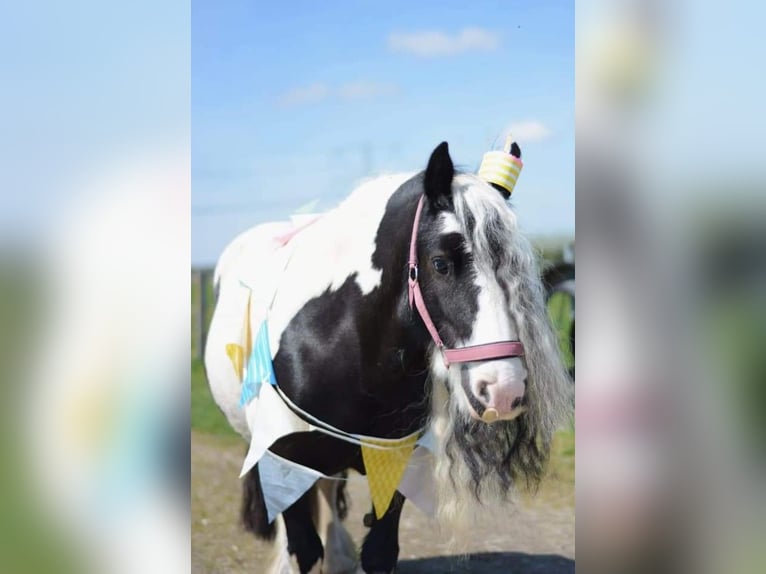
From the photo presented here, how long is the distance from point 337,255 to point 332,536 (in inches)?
60.3

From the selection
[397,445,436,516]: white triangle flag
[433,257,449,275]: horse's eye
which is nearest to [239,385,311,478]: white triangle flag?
[397,445,436,516]: white triangle flag

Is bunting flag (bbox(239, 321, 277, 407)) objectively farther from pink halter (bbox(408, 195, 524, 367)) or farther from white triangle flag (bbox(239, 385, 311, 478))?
pink halter (bbox(408, 195, 524, 367))

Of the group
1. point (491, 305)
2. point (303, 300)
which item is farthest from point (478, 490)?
point (303, 300)

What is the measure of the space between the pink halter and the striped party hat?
22cm

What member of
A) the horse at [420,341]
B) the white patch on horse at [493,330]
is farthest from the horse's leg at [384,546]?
the white patch on horse at [493,330]

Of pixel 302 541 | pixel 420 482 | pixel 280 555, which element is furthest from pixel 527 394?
pixel 280 555

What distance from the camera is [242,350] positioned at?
269cm

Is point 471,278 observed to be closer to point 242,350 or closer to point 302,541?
point 242,350

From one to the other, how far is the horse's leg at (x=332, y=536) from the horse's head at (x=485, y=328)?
1248 millimetres

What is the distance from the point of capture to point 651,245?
815 mm

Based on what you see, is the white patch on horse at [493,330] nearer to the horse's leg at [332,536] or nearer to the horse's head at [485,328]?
the horse's head at [485,328]

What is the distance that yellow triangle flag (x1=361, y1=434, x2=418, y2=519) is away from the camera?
7.62 ft

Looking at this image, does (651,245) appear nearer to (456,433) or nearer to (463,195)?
(463,195)

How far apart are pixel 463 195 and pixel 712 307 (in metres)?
1.24
